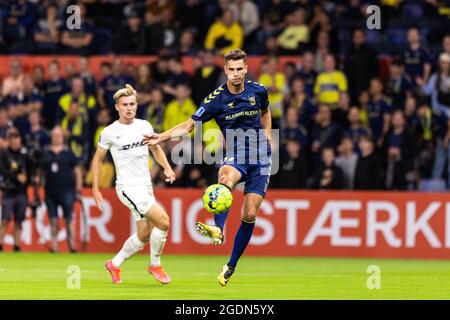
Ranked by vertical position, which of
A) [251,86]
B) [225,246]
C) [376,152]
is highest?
[251,86]

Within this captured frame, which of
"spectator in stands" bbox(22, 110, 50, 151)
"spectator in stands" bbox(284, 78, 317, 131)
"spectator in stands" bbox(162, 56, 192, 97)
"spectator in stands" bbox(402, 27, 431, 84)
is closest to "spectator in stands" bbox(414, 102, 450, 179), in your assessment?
"spectator in stands" bbox(402, 27, 431, 84)

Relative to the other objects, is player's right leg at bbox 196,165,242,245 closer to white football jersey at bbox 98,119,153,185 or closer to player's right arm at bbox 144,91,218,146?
player's right arm at bbox 144,91,218,146

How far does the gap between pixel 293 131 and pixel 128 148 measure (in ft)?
27.2

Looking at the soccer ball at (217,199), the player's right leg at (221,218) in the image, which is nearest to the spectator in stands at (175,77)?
the player's right leg at (221,218)

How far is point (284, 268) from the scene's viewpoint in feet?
61.1

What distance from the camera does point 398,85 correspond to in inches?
925

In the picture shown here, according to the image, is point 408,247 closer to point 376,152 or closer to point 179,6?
point 376,152

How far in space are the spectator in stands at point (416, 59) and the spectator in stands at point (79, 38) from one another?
6.89 meters

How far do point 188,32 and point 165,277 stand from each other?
11.7 m

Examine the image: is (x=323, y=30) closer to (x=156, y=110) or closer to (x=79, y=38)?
(x=156, y=110)

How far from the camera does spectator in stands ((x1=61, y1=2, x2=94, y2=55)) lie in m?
25.9

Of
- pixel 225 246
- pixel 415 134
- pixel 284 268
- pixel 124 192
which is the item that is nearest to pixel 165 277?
pixel 124 192

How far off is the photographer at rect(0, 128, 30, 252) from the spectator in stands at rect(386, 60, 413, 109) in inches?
280

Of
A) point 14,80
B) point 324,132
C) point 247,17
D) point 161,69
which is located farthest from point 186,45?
point 324,132
